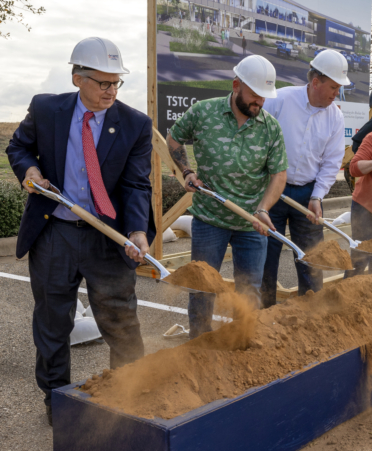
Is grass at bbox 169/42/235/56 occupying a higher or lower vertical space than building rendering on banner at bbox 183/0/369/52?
lower

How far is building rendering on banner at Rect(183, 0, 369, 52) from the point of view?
6.33m

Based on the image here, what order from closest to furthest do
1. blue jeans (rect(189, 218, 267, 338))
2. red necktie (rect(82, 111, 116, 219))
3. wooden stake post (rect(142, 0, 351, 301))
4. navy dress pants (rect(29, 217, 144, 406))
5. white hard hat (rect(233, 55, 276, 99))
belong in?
red necktie (rect(82, 111, 116, 219))
navy dress pants (rect(29, 217, 144, 406))
white hard hat (rect(233, 55, 276, 99))
blue jeans (rect(189, 218, 267, 338))
wooden stake post (rect(142, 0, 351, 301))

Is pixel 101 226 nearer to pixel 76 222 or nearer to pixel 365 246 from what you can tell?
pixel 76 222

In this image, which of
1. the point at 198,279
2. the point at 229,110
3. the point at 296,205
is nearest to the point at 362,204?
the point at 296,205

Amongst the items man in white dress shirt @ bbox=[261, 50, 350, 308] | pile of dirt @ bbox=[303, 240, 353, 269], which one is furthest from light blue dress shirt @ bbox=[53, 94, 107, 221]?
man in white dress shirt @ bbox=[261, 50, 350, 308]

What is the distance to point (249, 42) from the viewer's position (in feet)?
23.4

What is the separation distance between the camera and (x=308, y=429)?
274 cm

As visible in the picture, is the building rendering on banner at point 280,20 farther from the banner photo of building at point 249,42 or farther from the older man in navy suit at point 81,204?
the older man in navy suit at point 81,204

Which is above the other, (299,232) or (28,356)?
(299,232)

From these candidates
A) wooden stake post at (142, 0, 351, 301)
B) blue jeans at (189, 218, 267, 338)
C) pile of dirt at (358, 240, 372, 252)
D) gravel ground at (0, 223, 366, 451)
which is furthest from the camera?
wooden stake post at (142, 0, 351, 301)

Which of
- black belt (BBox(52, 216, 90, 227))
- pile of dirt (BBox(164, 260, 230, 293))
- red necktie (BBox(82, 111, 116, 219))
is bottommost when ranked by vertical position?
pile of dirt (BBox(164, 260, 230, 293))

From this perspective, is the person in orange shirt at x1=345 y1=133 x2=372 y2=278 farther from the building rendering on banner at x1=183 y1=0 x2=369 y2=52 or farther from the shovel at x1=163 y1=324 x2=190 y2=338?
the building rendering on banner at x1=183 y1=0 x2=369 y2=52

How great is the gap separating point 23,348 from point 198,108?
2.42 m

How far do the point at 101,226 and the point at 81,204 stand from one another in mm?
244
